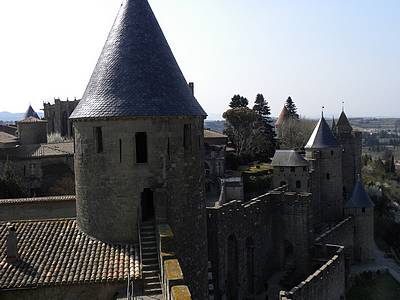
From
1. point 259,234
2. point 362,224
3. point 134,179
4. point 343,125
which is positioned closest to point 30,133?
point 343,125

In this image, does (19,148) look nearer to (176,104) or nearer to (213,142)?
(213,142)

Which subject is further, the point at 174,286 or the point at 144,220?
the point at 144,220

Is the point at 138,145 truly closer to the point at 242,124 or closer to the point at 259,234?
the point at 259,234

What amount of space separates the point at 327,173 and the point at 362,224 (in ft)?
17.6

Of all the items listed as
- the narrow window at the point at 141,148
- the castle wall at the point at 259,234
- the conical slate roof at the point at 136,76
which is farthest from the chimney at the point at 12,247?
the castle wall at the point at 259,234

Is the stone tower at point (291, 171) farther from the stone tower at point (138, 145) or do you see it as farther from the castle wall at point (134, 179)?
the castle wall at point (134, 179)

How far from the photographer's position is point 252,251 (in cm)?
2972

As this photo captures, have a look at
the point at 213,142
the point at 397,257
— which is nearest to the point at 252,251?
the point at 397,257

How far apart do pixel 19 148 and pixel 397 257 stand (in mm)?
35415

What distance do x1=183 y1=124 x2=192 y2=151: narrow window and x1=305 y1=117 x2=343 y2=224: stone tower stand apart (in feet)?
98.5

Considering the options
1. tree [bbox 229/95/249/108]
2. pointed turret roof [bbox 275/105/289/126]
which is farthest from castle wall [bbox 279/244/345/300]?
tree [bbox 229/95/249/108]

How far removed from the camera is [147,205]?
16.1 m

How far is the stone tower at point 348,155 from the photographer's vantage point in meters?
51.1

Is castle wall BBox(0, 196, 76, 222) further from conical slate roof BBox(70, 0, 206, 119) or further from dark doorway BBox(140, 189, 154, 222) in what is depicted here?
conical slate roof BBox(70, 0, 206, 119)
